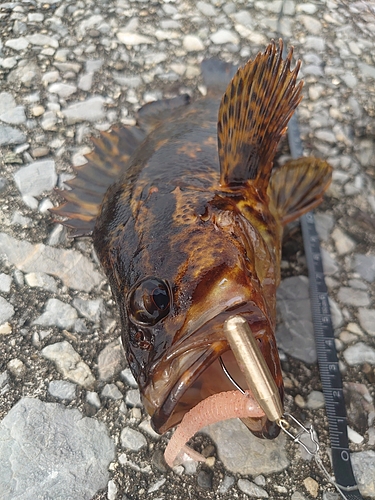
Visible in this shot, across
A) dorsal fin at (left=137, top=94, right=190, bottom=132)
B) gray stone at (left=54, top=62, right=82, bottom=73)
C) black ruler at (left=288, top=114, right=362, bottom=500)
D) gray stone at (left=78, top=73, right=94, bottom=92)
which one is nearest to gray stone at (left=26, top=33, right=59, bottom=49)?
gray stone at (left=54, top=62, right=82, bottom=73)

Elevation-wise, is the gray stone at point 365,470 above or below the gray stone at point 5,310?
below

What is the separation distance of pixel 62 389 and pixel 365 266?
218 centimetres

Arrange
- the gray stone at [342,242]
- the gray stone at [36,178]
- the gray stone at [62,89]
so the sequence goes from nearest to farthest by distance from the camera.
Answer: the gray stone at [342,242] → the gray stone at [36,178] → the gray stone at [62,89]

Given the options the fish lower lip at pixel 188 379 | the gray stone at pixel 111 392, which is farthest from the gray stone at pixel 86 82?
the fish lower lip at pixel 188 379

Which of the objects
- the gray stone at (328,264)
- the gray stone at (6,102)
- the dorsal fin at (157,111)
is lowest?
the gray stone at (328,264)

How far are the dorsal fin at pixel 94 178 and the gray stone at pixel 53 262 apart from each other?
0.24m

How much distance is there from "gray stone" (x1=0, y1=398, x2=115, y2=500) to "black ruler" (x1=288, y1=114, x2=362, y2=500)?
4.00ft

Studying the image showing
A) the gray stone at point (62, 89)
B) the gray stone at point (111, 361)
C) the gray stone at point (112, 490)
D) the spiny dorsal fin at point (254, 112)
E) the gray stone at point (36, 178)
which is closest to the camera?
the gray stone at point (112, 490)

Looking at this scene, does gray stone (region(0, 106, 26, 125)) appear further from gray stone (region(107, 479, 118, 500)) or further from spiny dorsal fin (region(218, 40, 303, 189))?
gray stone (region(107, 479, 118, 500))

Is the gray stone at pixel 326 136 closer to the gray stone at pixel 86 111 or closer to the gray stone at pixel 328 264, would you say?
the gray stone at pixel 328 264

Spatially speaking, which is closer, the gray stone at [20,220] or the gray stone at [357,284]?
the gray stone at [357,284]

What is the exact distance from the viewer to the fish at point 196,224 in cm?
174

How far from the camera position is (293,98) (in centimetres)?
261

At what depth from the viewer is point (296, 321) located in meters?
2.92
